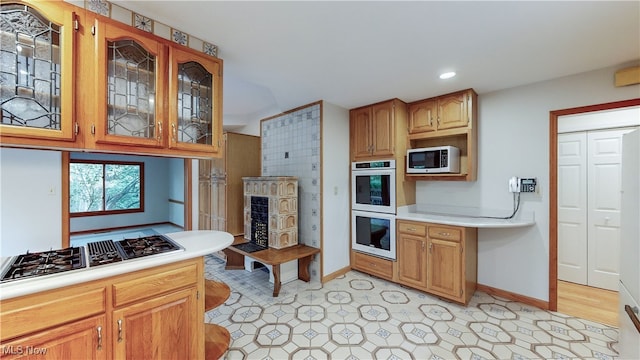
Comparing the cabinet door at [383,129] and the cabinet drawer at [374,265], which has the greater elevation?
the cabinet door at [383,129]

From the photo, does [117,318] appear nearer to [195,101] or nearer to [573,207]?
[195,101]

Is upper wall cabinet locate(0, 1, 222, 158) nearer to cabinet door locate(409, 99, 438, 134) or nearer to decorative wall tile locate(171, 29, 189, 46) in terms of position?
decorative wall tile locate(171, 29, 189, 46)

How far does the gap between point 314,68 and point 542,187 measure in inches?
102

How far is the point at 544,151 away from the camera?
2535mm

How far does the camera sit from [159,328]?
143 cm

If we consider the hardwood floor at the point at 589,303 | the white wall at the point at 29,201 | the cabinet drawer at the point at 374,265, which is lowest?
the hardwood floor at the point at 589,303

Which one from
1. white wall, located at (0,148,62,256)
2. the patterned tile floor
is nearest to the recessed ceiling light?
the patterned tile floor

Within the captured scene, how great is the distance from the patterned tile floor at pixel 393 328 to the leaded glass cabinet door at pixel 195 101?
5.33ft

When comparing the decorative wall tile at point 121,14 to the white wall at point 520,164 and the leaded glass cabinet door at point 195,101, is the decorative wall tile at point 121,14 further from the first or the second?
the white wall at point 520,164

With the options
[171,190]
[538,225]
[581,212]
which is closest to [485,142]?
[538,225]

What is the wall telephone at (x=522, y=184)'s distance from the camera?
8.46 feet

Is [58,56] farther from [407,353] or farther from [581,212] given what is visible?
[581,212]

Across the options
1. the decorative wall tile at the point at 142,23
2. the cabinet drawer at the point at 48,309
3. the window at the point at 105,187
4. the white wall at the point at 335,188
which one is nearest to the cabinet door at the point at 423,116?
the white wall at the point at 335,188

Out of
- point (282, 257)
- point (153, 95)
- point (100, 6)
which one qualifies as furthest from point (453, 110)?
point (100, 6)
